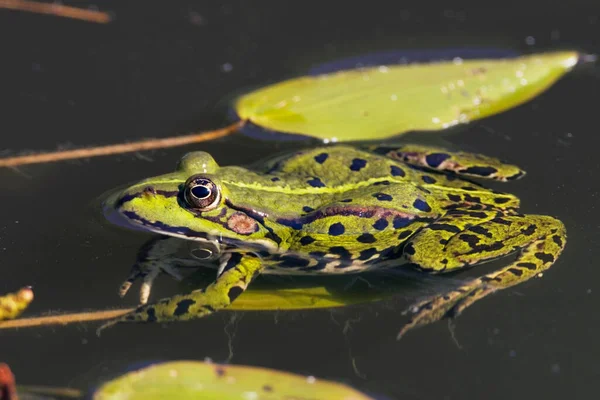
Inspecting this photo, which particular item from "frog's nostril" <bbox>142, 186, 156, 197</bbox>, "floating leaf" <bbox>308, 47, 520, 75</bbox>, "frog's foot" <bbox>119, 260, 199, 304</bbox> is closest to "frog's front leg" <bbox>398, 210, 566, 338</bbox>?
"frog's foot" <bbox>119, 260, 199, 304</bbox>

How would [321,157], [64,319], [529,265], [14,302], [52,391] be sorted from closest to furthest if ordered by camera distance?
[14,302], [52,391], [64,319], [529,265], [321,157]

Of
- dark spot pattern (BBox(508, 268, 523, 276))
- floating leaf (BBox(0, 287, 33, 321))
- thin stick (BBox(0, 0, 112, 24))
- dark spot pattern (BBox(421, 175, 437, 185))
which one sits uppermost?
thin stick (BBox(0, 0, 112, 24))

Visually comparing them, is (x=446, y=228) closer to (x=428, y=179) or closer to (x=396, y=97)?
(x=428, y=179)

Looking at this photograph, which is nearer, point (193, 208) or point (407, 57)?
point (193, 208)

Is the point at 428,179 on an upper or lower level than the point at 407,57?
lower

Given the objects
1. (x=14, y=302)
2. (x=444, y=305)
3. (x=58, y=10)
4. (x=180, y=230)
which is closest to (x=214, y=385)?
(x=14, y=302)

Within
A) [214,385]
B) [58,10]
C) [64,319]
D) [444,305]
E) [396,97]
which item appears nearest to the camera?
[214,385]

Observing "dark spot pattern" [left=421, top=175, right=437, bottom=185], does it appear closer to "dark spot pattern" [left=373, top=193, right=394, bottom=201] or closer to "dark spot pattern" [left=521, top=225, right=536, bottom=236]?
"dark spot pattern" [left=373, top=193, right=394, bottom=201]

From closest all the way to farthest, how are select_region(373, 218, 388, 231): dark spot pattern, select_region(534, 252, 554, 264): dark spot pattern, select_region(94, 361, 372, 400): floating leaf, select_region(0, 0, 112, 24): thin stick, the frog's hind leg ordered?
select_region(94, 361, 372, 400): floating leaf, select_region(534, 252, 554, 264): dark spot pattern, select_region(373, 218, 388, 231): dark spot pattern, the frog's hind leg, select_region(0, 0, 112, 24): thin stick
